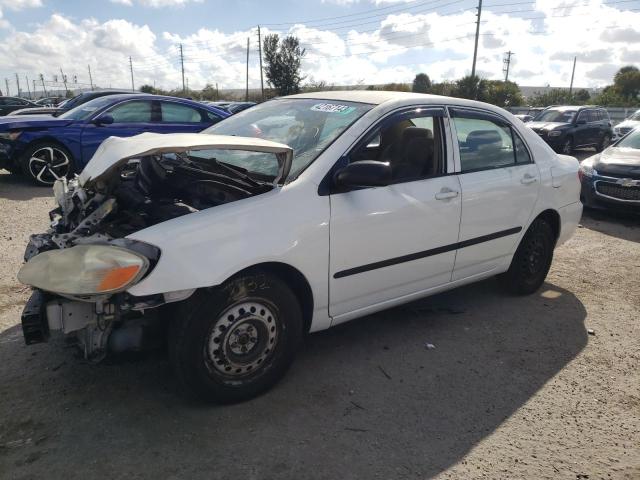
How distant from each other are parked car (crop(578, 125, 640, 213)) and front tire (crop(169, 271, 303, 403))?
20.1ft

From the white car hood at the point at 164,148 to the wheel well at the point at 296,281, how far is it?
20.3 inches

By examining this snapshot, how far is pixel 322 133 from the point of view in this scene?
329cm

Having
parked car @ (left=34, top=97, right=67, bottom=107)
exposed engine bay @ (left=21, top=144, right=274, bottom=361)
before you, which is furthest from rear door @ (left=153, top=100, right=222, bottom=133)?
parked car @ (left=34, top=97, right=67, bottom=107)

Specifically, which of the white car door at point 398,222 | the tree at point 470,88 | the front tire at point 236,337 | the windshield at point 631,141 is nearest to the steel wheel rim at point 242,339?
the front tire at point 236,337

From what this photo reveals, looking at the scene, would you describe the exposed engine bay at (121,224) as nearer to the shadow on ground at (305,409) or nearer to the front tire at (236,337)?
the front tire at (236,337)

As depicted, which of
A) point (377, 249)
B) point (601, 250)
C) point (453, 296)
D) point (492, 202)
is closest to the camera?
point (377, 249)

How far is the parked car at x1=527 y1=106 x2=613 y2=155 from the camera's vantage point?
15148 millimetres

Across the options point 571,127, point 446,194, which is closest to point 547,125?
point 571,127

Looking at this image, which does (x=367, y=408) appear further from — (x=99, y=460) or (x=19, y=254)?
(x=19, y=254)

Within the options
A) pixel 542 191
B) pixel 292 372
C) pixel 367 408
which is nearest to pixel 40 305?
pixel 292 372

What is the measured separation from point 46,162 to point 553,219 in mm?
7430

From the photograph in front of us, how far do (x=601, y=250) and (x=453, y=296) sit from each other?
2748mm

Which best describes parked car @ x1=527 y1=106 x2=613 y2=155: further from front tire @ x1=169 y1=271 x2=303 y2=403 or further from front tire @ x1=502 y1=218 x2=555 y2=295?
front tire @ x1=169 y1=271 x2=303 y2=403

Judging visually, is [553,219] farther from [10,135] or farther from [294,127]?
[10,135]
